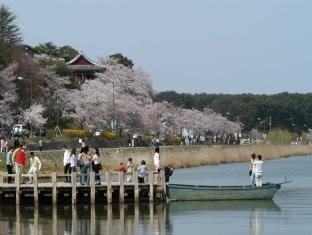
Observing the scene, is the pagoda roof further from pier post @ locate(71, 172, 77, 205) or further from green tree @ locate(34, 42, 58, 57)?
pier post @ locate(71, 172, 77, 205)

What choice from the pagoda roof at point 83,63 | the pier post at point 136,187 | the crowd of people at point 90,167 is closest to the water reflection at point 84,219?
the pier post at point 136,187

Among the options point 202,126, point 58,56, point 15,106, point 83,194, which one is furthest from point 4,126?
point 202,126

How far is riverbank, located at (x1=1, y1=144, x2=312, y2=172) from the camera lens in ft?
198

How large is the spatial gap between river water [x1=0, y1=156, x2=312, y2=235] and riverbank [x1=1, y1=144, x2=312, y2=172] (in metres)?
15.2

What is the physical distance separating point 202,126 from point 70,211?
127m

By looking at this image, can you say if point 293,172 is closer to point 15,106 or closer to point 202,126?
point 15,106

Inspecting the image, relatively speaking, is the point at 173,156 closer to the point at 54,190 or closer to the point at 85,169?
the point at 85,169

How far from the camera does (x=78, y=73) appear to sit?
11669cm

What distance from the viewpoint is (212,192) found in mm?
39344

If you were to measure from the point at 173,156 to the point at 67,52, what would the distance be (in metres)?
53.9

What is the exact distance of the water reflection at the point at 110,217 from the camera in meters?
30.8

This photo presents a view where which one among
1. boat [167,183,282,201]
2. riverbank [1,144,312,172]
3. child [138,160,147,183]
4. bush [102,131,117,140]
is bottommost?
boat [167,183,282,201]

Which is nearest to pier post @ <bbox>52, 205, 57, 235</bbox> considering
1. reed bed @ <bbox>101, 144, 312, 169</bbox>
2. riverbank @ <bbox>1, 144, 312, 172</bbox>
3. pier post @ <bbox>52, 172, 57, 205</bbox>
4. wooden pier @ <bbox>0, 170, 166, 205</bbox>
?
pier post @ <bbox>52, 172, 57, 205</bbox>

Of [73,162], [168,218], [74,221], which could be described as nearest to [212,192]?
[168,218]
